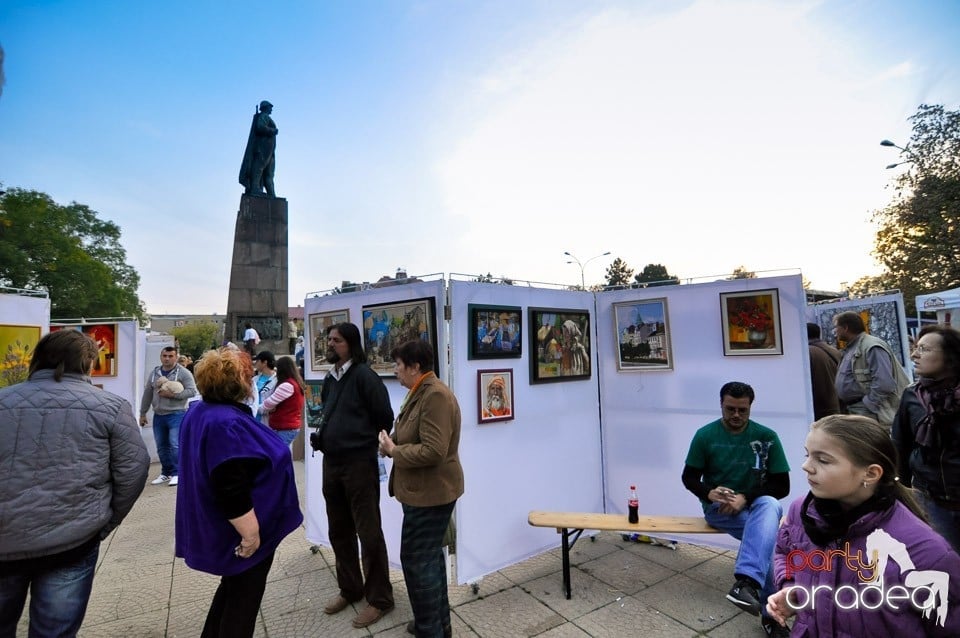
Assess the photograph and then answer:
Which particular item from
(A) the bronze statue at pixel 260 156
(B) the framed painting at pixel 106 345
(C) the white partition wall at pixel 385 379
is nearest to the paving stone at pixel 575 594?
(C) the white partition wall at pixel 385 379

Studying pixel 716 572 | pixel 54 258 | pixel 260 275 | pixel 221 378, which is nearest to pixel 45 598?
pixel 221 378

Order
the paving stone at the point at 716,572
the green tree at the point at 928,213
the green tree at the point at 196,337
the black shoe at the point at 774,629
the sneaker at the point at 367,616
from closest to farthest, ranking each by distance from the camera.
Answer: the black shoe at the point at 774,629 → the sneaker at the point at 367,616 → the paving stone at the point at 716,572 → the green tree at the point at 928,213 → the green tree at the point at 196,337

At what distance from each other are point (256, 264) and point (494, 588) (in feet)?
34.7

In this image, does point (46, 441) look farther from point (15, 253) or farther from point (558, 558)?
point (15, 253)

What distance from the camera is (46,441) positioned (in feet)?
6.07

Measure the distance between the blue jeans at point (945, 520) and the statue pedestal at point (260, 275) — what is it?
454 inches

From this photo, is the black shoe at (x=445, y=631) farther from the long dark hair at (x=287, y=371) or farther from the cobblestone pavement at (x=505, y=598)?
the long dark hair at (x=287, y=371)

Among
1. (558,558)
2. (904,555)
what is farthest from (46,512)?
(558,558)

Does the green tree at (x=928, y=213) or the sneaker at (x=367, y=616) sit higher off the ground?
the green tree at (x=928, y=213)

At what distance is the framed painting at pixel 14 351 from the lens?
5.50m

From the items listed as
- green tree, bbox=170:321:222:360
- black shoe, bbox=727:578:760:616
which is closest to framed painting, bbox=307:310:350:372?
black shoe, bbox=727:578:760:616

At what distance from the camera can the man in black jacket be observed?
2.88 metres

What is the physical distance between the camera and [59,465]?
1.86 meters

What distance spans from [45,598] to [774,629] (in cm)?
351
